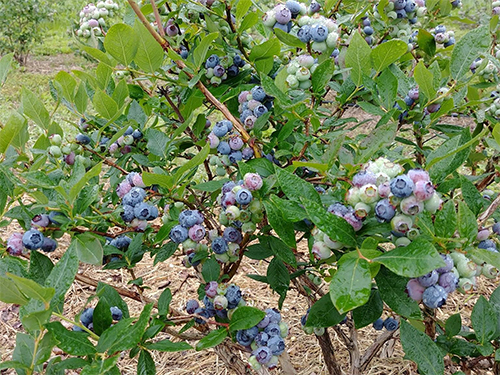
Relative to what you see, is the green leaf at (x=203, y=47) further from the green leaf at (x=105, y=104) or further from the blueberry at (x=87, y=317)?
the blueberry at (x=87, y=317)

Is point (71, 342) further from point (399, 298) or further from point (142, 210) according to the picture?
point (399, 298)

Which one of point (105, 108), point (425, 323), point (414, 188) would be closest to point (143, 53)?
point (105, 108)

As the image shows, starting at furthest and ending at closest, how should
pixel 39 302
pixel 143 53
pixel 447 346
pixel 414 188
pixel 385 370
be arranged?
1. pixel 385 370
2. pixel 447 346
3. pixel 143 53
4. pixel 39 302
5. pixel 414 188

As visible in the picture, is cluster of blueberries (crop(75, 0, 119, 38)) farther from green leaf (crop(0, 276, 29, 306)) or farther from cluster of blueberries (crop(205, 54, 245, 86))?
green leaf (crop(0, 276, 29, 306))

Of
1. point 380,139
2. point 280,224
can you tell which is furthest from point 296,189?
point 380,139

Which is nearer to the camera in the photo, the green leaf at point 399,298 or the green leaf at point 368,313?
the green leaf at point 399,298

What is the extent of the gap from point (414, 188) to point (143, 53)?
2.25 ft

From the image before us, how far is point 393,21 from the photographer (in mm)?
1385

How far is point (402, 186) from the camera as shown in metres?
0.69

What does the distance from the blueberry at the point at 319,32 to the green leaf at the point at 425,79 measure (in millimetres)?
214

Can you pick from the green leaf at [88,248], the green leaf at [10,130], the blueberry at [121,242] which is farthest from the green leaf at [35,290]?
the blueberry at [121,242]

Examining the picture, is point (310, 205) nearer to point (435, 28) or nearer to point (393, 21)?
point (393, 21)

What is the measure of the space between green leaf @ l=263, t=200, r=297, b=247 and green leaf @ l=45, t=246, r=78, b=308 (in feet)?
1.17

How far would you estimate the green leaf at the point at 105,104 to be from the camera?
1124mm
